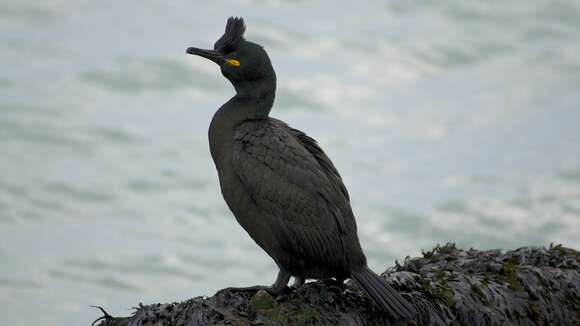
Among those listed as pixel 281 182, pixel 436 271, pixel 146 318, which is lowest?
pixel 146 318

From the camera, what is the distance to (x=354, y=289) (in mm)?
6383

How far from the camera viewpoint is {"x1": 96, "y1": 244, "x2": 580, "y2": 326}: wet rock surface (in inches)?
231

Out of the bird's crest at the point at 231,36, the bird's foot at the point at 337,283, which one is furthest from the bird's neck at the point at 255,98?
the bird's foot at the point at 337,283

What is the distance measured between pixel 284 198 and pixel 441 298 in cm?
127

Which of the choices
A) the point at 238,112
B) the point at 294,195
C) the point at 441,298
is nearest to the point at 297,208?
the point at 294,195

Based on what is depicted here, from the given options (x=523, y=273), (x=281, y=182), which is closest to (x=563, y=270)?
(x=523, y=273)

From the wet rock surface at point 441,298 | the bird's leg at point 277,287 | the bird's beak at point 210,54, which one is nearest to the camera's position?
the wet rock surface at point 441,298

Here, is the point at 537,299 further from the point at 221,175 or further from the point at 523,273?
the point at 221,175

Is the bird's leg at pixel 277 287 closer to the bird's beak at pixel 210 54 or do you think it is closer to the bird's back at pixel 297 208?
the bird's back at pixel 297 208

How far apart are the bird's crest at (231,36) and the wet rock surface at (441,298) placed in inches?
73.3

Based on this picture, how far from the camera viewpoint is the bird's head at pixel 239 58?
22.2ft

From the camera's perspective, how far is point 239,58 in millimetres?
6773

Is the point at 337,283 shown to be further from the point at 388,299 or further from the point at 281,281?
the point at 388,299

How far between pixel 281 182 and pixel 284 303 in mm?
887
